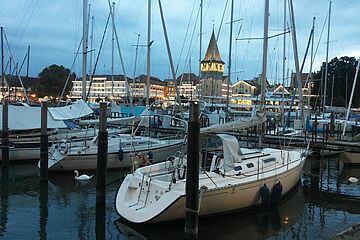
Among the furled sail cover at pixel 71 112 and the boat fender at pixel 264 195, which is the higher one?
the furled sail cover at pixel 71 112

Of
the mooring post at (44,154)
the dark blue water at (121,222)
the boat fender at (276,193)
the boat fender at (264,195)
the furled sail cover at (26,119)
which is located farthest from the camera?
the furled sail cover at (26,119)

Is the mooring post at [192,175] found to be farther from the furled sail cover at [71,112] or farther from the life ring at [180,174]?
the furled sail cover at [71,112]

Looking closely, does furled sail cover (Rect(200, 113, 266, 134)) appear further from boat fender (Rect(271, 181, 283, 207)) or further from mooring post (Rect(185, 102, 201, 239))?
mooring post (Rect(185, 102, 201, 239))

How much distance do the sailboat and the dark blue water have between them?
19.3 inches

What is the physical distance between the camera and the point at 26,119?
23.8m

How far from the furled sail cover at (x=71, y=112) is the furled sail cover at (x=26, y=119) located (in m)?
0.37

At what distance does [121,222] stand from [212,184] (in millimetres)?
3112

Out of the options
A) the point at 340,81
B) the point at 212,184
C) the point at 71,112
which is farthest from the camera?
the point at 340,81

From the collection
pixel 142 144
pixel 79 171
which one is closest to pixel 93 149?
pixel 79 171

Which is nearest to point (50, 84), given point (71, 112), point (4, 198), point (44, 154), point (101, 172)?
point (71, 112)

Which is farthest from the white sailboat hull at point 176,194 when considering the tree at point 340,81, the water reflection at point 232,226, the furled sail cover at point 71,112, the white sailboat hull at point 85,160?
the tree at point 340,81

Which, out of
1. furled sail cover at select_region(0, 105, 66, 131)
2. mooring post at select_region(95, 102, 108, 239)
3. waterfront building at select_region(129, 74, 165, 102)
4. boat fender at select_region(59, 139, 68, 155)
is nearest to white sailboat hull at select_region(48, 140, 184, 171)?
boat fender at select_region(59, 139, 68, 155)

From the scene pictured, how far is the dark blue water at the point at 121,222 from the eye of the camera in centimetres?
1173

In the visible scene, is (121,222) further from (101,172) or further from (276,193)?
(276,193)
